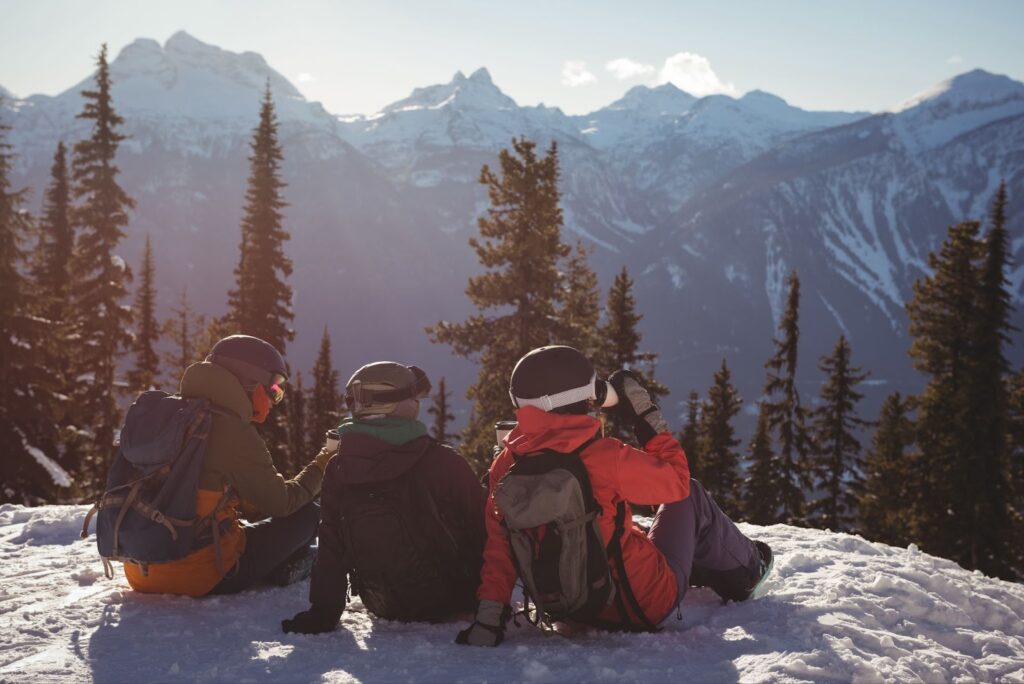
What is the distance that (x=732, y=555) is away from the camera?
496cm

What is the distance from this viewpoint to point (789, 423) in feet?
102

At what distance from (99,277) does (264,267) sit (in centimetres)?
689

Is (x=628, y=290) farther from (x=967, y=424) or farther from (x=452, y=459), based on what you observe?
(x=452, y=459)

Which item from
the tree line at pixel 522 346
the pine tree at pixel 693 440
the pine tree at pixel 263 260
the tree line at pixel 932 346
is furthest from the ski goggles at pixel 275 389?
the pine tree at pixel 693 440

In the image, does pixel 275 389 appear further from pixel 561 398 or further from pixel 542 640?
pixel 542 640

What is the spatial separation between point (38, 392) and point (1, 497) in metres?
2.54

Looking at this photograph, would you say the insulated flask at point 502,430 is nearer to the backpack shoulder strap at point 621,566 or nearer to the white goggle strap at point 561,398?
the white goggle strap at point 561,398

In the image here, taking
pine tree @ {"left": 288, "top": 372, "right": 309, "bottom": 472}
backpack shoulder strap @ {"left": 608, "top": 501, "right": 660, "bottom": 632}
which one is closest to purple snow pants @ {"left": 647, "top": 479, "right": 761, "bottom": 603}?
backpack shoulder strap @ {"left": 608, "top": 501, "right": 660, "bottom": 632}

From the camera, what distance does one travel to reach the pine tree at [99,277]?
25297 millimetres

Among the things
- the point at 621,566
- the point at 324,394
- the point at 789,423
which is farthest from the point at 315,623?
the point at 324,394

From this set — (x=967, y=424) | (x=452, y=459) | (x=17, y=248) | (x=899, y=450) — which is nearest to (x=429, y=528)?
(x=452, y=459)

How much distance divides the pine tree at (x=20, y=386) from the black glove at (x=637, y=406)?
16.4 m

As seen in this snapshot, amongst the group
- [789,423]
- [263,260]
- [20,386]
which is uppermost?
[263,260]

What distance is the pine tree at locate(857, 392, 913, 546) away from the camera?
2280 centimetres
